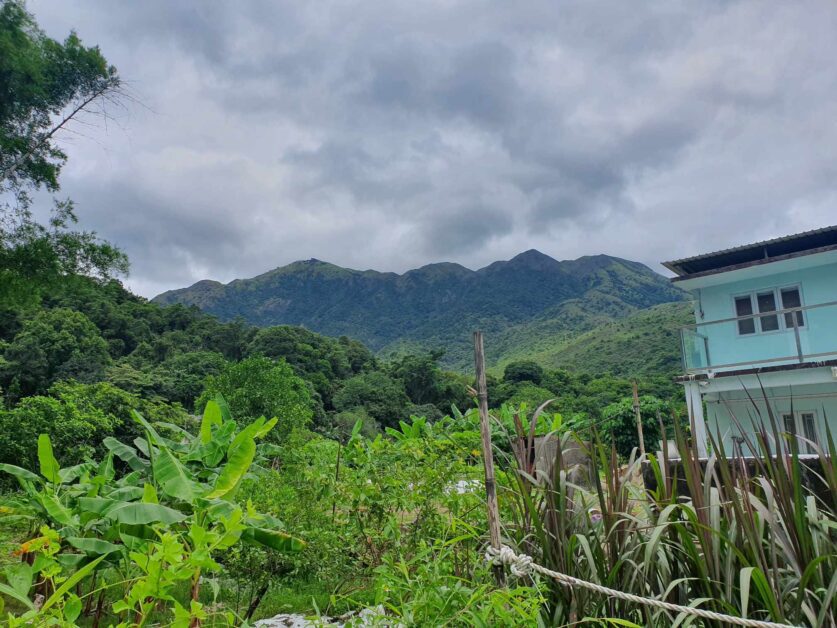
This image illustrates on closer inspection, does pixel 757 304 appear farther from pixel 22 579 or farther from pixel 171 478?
pixel 22 579

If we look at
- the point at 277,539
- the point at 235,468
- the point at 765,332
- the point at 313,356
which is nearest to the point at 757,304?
the point at 765,332

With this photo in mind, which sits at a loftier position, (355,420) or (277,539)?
(355,420)

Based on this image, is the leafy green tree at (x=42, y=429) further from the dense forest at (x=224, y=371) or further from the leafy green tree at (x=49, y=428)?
the dense forest at (x=224, y=371)

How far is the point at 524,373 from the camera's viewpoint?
92.5ft

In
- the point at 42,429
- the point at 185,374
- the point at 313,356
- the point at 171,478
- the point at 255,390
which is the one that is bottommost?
the point at 171,478

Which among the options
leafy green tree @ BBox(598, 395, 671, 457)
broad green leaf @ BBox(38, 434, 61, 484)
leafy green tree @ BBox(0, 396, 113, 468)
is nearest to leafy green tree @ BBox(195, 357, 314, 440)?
leafy green tree @ BBox(0, 396, 113, 468)

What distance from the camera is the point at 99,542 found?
2395 millimetres

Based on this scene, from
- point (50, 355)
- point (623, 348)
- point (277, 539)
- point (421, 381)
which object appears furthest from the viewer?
point (623, 348)

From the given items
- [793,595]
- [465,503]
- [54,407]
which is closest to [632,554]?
[793,595]

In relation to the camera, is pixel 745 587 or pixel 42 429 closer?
pixel 745 587

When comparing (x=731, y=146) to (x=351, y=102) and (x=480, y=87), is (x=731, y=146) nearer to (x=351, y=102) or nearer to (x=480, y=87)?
(x=480, y=87)

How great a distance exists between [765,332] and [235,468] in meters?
9.98

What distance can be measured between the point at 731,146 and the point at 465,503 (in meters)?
16.9

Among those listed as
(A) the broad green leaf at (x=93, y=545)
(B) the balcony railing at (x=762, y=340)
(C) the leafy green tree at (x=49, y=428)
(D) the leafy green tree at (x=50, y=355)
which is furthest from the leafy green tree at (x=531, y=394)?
(A) the broad green leaf at (x=93, y=545)
